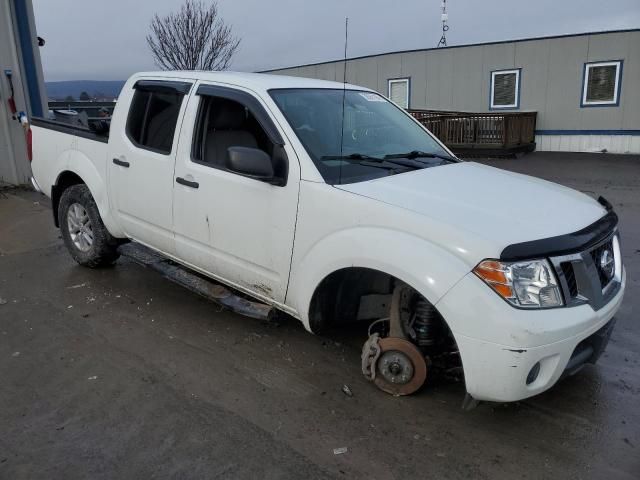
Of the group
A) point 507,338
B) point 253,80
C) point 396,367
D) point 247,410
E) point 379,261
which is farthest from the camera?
point 253,80

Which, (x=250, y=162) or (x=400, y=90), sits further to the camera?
(x=400, y=90)

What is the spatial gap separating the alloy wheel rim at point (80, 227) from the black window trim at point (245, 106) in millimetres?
1866

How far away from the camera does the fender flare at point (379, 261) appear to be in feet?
9.15

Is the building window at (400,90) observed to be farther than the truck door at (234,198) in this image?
Yes

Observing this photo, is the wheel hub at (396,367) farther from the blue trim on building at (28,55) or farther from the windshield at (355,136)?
the blue trim on building at (28,55)

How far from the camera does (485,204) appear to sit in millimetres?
3066

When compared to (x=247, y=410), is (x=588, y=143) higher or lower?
higher

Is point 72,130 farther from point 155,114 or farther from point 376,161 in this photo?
point 376,161

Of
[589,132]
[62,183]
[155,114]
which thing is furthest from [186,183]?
[589,132]

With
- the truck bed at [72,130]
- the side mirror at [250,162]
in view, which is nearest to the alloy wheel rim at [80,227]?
the truck bed at [72,130]

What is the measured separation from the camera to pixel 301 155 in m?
3.48

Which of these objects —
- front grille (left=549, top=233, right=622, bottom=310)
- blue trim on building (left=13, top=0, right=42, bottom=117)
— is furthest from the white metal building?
front grille (left=549, top=233, right=622, bottom=310)

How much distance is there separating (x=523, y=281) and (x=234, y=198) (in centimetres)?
194

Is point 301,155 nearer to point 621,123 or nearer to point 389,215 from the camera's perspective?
point 389,215
